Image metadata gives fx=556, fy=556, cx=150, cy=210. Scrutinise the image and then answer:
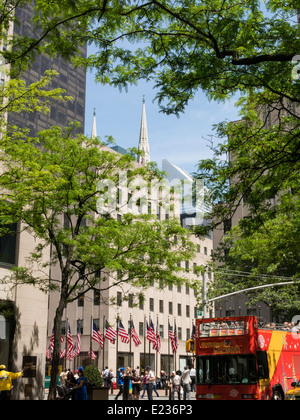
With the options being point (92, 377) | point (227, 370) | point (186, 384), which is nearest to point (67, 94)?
point (186, 384)

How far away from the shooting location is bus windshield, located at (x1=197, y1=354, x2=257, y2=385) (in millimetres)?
20062

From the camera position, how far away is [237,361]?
20.3 metres

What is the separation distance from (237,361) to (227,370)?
519mm

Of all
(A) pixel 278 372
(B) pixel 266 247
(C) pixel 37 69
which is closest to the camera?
(A) pixel 278 372

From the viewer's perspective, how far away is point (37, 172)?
2012 centimetres

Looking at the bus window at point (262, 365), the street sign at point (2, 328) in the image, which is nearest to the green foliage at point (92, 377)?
the street sign at point (2, 328)

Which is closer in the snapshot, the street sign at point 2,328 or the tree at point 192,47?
the tree at point 192,47

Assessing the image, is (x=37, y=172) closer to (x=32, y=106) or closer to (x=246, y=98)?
(x=32, y=106)

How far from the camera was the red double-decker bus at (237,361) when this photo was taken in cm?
2003

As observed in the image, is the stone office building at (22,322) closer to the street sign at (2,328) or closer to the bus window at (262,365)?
the street sign at (2,328)

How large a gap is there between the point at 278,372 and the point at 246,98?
39.0ft

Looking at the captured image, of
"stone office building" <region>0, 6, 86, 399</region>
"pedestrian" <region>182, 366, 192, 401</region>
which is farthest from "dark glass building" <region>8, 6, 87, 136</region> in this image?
"pedestrian" <region>182, 366, 192, 401</region>

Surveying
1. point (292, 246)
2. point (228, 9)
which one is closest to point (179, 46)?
point (228, 9)

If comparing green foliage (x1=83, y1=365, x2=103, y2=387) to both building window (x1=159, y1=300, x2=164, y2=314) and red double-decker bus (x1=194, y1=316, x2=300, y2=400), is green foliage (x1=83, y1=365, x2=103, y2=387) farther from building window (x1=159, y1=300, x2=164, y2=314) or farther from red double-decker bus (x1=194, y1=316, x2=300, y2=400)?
building window (x1=159, y1=300, x2=164, y2=314)
